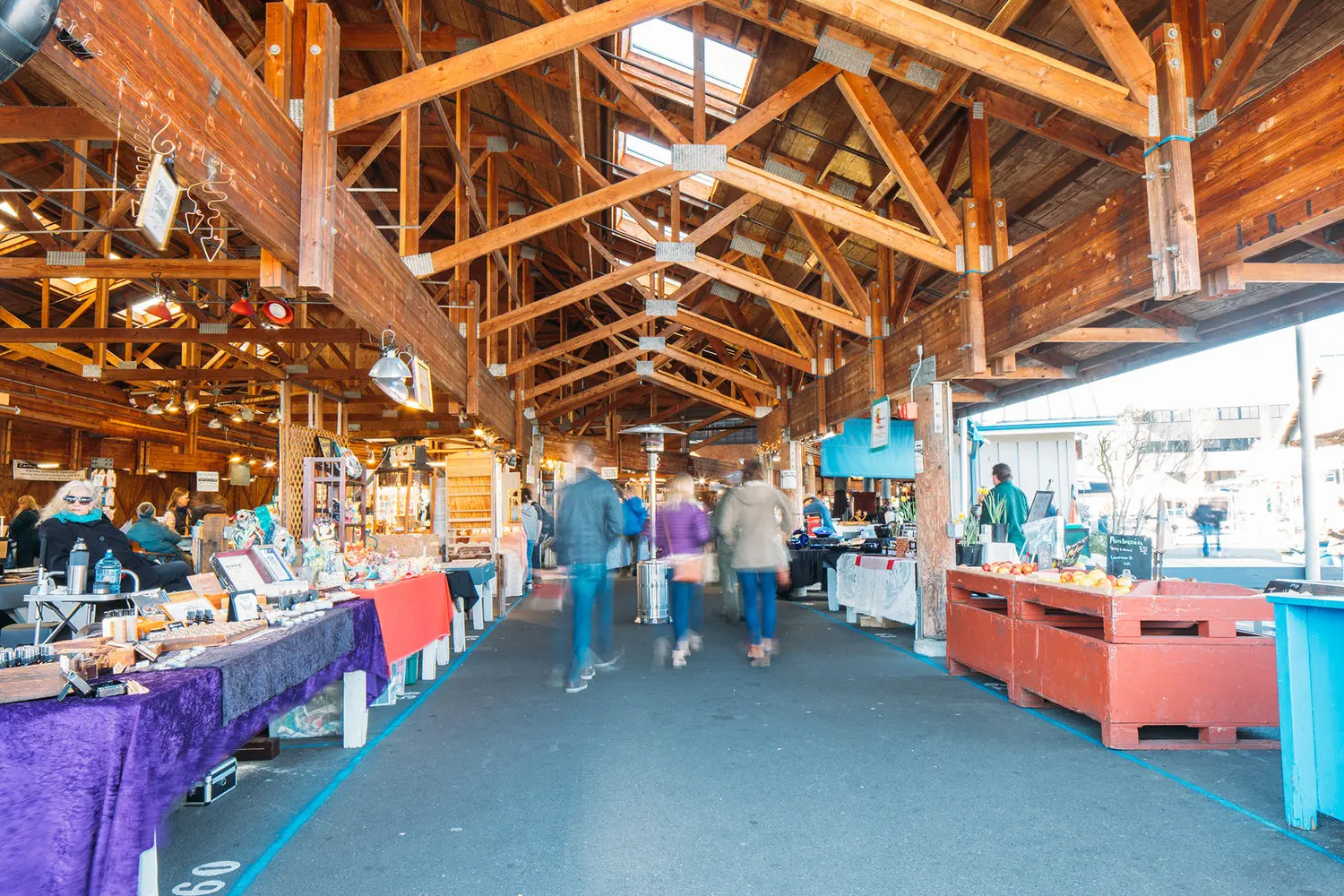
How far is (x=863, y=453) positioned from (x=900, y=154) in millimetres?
5223

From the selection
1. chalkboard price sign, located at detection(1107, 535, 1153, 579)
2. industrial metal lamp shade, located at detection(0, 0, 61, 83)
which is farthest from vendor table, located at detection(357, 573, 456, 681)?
chalkboard price sign, located at detection(1107, 535, 1153, 579)

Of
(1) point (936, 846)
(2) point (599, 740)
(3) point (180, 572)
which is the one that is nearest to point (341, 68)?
(3) point (180, 572)

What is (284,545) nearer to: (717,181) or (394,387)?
(394,387)

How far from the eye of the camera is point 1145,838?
3.09 metres

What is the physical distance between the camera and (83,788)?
2.10 meters

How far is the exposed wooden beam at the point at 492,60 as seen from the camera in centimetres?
446

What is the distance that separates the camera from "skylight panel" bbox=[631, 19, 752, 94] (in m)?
7.17

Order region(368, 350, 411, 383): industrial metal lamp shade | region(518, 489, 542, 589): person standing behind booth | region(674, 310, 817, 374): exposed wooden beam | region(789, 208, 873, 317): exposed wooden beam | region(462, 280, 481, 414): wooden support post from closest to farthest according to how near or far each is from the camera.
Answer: region(368, 350, 411, 383): industrial metal lamp shade < region(789, 208, 873, 317): exposed wooden beam < region(462, 280, 481, 414): wooden support post < region(674, 310, 817, 374): exposed wooden beam < region(518, 489, 542, 589): person standing behind booth

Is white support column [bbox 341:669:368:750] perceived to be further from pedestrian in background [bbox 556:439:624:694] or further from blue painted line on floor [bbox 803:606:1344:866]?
blue painted line on floor [bbox 803:606:1344:866]

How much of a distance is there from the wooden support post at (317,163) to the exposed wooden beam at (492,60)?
0.16 m

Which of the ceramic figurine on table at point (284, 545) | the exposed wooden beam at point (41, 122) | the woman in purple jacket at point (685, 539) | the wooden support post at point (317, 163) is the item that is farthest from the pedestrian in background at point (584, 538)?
the exposed wooden beam at point (41, 122)

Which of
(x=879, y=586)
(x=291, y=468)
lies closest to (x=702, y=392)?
(x=879, y=586)

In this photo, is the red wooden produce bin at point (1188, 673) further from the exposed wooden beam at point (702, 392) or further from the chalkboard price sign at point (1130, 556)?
the exposed wooden beam at point (702, 392)

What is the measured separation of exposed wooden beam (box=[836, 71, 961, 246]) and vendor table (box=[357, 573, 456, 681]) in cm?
486
